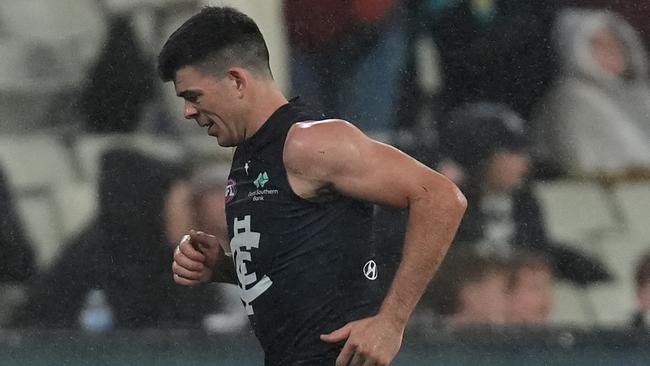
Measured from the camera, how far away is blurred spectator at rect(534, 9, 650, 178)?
5.82 m

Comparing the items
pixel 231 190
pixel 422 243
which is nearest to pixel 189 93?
pixel 231 190

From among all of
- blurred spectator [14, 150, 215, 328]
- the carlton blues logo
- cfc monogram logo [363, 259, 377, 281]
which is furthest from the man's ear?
blurred spectator [14, 150, 215, 328]

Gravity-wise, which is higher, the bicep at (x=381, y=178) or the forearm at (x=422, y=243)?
the bicep at (x=381, y=178)

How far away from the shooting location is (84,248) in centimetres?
590

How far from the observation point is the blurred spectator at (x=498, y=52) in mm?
5867

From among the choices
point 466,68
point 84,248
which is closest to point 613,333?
point 466,68

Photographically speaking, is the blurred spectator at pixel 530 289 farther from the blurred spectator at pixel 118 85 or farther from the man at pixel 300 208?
the man at pixel 300 208

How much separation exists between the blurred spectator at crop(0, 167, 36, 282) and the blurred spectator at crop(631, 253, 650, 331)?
2.44 metres

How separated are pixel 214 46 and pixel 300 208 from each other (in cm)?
47

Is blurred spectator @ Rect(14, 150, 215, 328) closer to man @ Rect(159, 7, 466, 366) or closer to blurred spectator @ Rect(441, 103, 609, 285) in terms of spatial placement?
blurred spectator @ Rect(441, 103, 609, 285)

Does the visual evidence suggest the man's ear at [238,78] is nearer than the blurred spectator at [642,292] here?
Yes

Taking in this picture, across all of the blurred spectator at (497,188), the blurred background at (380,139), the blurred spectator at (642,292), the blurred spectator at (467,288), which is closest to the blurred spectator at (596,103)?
the blurred background at (380,139)

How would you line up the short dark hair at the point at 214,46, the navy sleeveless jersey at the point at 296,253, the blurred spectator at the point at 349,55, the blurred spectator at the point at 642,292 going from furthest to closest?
the blurred spectator at the point at 349,55 < the blurred spectator at the point at 642,292 < the short dark hair at the point at 214,46 < the navy sleeveless jersey at the point at 296,253

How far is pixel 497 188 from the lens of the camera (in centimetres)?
584
